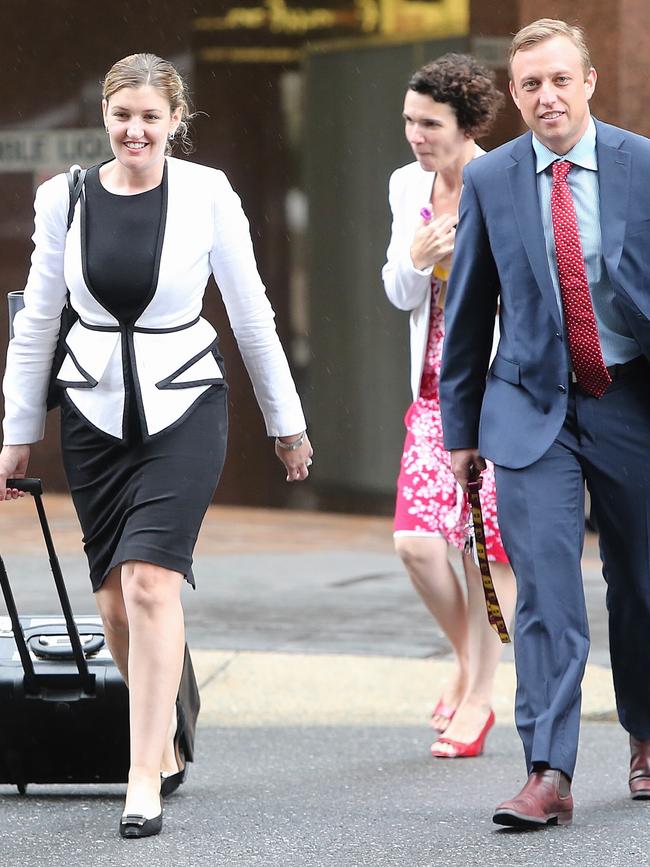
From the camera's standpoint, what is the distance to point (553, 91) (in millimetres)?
4500

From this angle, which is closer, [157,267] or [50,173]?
[157,267]

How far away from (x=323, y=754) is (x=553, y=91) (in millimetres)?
2357

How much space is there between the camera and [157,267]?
455 centimetres

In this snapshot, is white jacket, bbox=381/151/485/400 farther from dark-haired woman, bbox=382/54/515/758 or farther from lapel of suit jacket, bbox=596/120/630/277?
lapel of suit jacket, bbox=596/120/630/277

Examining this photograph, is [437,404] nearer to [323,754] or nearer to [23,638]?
[323,754]

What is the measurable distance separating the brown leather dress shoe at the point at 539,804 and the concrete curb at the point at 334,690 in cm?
201

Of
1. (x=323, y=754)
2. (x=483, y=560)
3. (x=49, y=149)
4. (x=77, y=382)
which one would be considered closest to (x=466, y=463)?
(x=483, y=560)

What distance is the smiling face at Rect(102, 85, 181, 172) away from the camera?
458 centimetres

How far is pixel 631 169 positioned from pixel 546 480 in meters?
0.79

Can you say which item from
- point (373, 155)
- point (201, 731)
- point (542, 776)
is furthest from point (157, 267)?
point (373, 155)

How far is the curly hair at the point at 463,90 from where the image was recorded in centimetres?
567

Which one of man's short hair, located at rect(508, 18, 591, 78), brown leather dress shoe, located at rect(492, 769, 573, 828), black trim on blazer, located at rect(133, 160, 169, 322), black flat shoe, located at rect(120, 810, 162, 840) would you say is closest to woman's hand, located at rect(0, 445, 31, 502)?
black trim on blazer, located at rect(133, 160, 169, 322)

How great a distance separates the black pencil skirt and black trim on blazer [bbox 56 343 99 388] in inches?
2.2

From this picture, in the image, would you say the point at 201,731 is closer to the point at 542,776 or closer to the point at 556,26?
the point at 542,776
